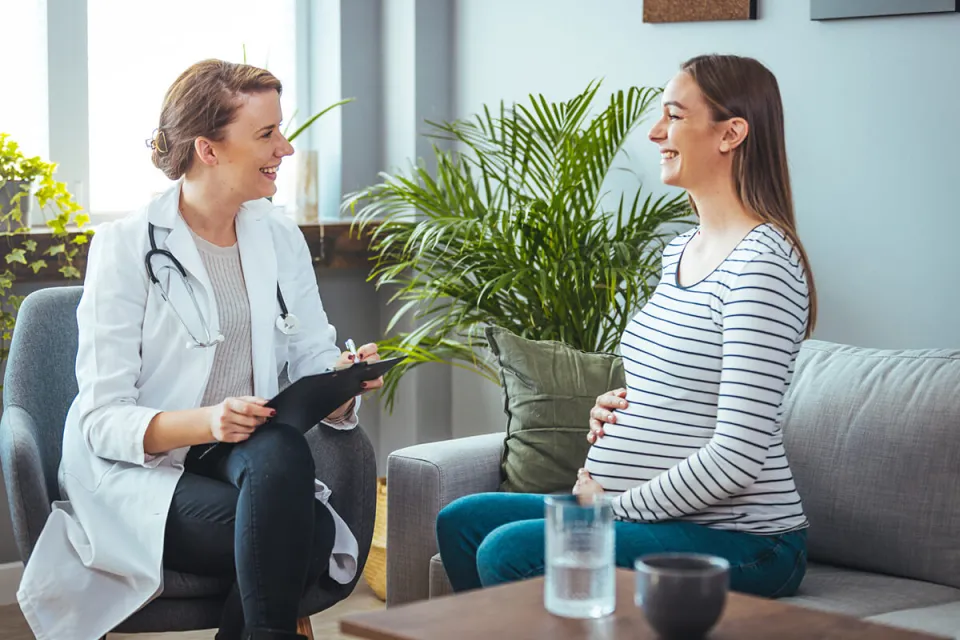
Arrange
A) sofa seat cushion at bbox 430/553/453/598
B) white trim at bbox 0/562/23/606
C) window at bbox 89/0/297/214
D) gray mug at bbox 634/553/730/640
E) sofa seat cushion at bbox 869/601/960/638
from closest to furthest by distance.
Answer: gray mug at bbox 634/553/730/640 → sofa seat cushion at bbox 869/601/960/638 → sofa seat cushion at bbox 430/553/453/598 → white trim at bbox 0/562/23/606 → window at bbox 89/0/297/214

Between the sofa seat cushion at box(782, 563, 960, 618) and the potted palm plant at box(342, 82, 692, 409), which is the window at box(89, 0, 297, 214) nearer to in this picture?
the potted palm plant at box(342, 82, 692, 409)

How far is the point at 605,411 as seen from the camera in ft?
6.72

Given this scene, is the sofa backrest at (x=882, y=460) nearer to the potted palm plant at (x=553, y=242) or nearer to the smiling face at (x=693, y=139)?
the smiling face at (x=693, y=139)

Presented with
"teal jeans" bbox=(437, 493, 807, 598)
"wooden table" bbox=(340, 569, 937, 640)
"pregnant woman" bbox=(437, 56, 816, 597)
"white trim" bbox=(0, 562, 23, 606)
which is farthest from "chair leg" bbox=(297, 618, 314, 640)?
"white trim" bbox=(0, 562, 23, 606)

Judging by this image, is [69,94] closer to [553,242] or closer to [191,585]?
[553,242]

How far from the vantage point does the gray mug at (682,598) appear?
1.22 metres

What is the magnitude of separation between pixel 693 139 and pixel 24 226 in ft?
5.67

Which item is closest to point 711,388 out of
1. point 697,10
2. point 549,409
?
point 549,409

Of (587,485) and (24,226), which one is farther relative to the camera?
(24,226)

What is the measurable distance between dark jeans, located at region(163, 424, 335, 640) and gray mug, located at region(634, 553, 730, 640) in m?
0.84

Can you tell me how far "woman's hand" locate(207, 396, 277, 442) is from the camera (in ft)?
6.75

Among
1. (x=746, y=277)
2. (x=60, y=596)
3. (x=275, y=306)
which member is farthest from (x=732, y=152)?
(x=60, y=596)

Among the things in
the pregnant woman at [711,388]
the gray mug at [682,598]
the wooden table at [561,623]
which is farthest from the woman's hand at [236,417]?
the gray mug at [682,598]

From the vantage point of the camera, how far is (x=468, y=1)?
12.1 feet
